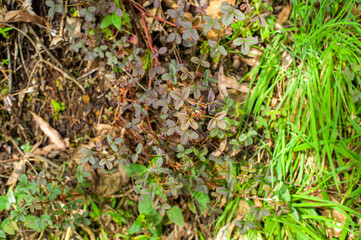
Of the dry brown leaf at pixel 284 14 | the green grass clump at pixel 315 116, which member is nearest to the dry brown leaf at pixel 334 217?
the green grass clump at pixel 315 116

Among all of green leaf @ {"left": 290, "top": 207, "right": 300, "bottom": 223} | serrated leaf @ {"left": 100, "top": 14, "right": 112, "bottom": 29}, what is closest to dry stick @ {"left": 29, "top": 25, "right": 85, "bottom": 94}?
serrated leaf @ {"left": 100, "top": 14, "right": 112, "bottom": 29}

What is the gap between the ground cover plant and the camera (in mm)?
2162

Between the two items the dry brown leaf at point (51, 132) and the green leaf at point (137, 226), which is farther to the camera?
the dry brown leaf at point (51, 132)

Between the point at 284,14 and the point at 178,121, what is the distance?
138cm

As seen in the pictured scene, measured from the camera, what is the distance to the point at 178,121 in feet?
6.70

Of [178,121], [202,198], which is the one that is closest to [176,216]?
[202,198]

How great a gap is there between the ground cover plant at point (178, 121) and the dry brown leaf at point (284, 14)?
13mm

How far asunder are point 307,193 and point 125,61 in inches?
75.9

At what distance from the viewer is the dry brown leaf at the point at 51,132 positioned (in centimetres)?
258

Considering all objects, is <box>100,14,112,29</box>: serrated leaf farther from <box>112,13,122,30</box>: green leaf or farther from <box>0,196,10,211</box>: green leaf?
<box>0,196,10,211</box>: green leaf

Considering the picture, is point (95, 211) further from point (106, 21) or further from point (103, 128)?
point (106, 21)

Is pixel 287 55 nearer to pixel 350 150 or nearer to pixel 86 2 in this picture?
pixel 350 150

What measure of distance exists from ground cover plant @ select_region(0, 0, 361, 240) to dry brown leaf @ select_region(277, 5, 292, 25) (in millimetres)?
13

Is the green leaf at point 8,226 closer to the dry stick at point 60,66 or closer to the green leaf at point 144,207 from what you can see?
the green leaf at point 144,207
